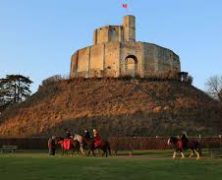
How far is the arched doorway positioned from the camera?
6128cm

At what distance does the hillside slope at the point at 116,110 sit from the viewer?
5009 cm

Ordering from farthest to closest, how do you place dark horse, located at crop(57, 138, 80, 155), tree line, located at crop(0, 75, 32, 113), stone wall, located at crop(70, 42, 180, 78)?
tree line, located at crop(0, 75, 32, 113) → stone wall, located at crop(70, 42, 180, 78) → dark horse, located at crop(57, 138, 80, 155)

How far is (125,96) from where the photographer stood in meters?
56.5

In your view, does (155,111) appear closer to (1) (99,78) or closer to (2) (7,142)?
(1) (99,78)

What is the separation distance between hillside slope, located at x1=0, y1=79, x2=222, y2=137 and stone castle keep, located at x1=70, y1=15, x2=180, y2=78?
6.75ft

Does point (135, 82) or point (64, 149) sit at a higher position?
point (135, 82)

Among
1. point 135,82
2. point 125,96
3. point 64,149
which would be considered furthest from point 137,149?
A: point 135,82

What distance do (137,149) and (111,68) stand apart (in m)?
23.0

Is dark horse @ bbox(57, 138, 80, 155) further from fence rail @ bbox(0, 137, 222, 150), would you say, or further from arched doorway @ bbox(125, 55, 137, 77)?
arched doorway @ bbox(125, 55, 137, 77)

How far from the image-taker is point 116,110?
175 ft

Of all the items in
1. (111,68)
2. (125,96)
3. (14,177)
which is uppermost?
(111,68)

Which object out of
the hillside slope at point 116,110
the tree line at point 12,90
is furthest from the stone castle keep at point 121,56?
the tree line at point 12,90

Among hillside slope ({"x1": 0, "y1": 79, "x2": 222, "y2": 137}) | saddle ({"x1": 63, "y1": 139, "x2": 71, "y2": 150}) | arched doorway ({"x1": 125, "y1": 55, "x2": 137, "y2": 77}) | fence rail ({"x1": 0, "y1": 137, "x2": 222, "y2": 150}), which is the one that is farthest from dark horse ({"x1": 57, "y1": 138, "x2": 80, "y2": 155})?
arched doorway ({"x1": 125, "y1": 55, "x2": 137, "y2": 77})

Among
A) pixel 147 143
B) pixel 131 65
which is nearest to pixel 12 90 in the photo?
pixel 131 65
